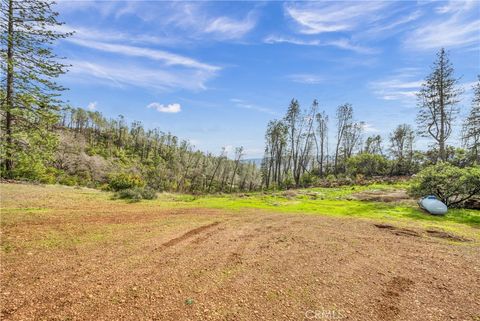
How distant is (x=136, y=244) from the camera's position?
23.4ft

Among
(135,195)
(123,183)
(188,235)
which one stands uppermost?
(123,183)

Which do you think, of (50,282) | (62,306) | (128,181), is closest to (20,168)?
(50,282)

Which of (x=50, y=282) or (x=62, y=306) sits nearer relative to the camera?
(x=62, y=306)

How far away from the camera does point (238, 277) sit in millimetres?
5344

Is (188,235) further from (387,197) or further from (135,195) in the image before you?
(387,197)

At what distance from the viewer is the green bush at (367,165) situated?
4266cm

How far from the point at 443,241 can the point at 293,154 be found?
→ 3571 cm

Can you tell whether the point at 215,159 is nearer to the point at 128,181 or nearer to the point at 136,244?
the point at 128,181

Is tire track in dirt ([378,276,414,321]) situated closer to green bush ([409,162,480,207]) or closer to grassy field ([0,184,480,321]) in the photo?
grassy field ([0,184,480,321])

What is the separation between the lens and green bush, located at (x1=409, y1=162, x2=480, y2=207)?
46.2 ft

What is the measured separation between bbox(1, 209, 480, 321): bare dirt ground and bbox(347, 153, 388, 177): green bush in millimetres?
36476

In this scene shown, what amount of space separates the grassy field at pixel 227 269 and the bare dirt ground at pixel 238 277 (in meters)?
0.02
